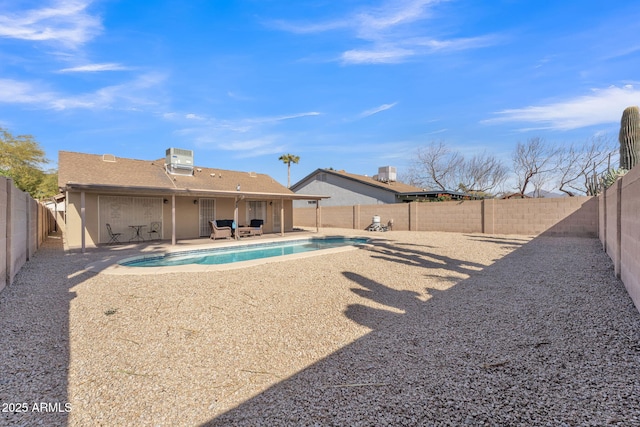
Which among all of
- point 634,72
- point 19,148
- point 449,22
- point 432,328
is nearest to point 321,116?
point 449,22

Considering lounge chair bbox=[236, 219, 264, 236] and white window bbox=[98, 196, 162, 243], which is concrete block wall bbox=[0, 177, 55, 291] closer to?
white window bbox=[98, 196, 162, 243]

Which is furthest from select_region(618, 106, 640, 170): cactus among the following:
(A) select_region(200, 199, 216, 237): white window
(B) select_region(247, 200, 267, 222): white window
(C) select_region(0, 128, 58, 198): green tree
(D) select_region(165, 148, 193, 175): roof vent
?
(C) select_region(0, 128, 58, 198): green tree

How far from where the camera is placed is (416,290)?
5.94 meters

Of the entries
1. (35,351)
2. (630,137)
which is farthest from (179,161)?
(630,137)

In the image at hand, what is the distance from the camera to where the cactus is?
1681cm

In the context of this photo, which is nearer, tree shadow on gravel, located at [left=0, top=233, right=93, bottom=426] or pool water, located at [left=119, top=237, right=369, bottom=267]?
tree shadow on gravel, located at [left=0, top=233, right=93, bottom=426]

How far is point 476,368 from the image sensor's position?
2.95 meters

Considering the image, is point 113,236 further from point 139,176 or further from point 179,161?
point 179,161

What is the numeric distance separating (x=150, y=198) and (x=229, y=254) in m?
5.49

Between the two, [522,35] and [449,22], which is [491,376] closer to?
[449,22]

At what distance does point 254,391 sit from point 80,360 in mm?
1947

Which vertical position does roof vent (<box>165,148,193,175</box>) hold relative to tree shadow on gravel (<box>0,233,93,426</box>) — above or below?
above

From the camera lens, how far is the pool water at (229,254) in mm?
10323

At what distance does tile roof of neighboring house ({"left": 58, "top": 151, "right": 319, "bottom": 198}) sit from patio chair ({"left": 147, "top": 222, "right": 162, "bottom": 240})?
1.81m
